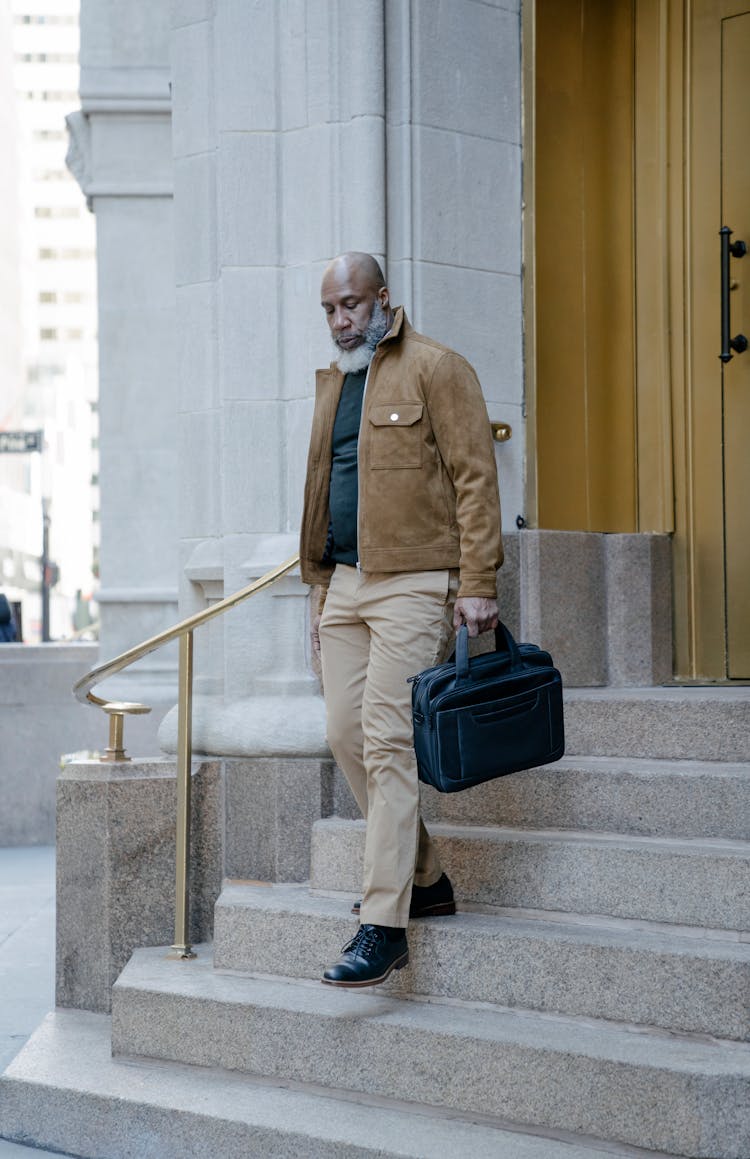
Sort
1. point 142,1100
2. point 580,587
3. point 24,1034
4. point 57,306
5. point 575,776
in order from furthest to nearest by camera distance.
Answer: point 57,306, point 580,587, point 24,1034, point 575,776, point 142,1100

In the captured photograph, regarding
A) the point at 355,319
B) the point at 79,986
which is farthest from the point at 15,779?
the point at 355,319

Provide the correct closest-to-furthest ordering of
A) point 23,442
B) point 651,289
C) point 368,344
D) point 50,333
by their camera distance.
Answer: point 368,344 → point 651,289 → point 23,442 → point 50,333

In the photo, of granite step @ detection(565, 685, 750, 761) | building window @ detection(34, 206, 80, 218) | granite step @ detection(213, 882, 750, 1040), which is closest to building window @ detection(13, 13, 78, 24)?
building window @ detection(34, 206, 80, 218)

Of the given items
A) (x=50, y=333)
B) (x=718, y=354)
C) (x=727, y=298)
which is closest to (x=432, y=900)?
(x=718, y=354)

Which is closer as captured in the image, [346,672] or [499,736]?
[499,736]

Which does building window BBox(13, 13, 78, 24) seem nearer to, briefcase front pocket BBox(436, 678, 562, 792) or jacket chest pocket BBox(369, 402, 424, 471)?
jacket chest pocket BBox(369, 402, 424, 471)

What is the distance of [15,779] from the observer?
979 centimetres

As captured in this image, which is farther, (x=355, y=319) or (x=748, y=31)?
(x=748, y=31)

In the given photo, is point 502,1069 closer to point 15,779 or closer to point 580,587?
point 580,587

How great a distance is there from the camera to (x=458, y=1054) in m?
3.93

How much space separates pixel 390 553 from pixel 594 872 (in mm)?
1108

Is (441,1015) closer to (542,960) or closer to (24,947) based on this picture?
(542,960)

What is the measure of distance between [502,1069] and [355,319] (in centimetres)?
210

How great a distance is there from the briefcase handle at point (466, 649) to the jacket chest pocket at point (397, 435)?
54 cm
